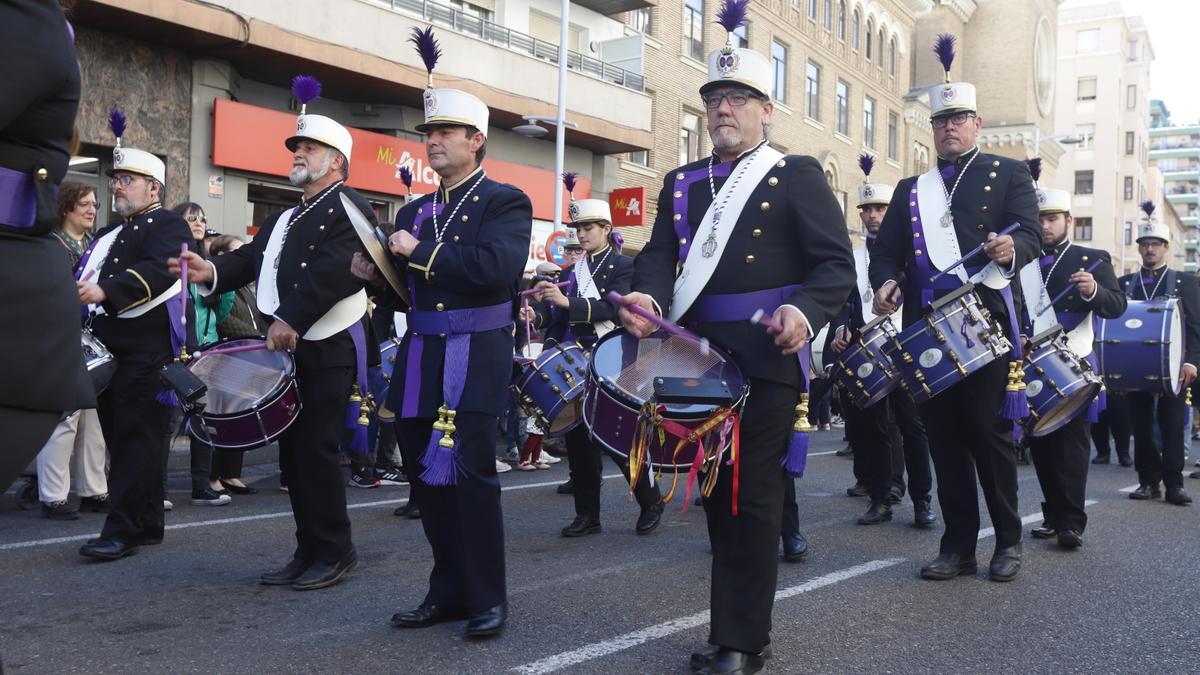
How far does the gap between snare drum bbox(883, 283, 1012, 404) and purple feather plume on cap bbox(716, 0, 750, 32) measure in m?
1.86

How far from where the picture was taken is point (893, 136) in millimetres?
42531

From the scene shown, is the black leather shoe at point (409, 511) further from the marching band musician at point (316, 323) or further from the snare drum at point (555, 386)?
the marching band musician at point (316, 323)

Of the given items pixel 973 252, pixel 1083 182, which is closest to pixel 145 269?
pixel 973 252

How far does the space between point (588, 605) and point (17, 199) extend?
341 cm

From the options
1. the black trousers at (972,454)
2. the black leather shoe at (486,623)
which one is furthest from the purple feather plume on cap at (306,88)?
the black trousers at (972,454)

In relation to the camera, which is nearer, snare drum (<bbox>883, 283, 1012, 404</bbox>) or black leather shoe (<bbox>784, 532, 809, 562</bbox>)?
snare drum (<bbox>883, 283, 1012, 404</bbox>)

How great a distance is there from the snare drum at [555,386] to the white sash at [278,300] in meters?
1.76

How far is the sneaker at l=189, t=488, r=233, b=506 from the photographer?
324 inches

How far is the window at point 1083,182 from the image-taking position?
259 ft

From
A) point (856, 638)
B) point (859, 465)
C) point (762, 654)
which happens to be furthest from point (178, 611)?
point (859, 465)

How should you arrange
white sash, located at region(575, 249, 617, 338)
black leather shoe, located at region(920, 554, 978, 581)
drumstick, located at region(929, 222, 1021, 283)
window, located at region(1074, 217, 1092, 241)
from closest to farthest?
drumstick, located at region(929, 222, 1021, 283) < black leather shoe, located at region(920, 554, 978, 581) < white sash, located at region(575, 249, 617, 338) < window, located at region(1074, 217, 1092, 241)

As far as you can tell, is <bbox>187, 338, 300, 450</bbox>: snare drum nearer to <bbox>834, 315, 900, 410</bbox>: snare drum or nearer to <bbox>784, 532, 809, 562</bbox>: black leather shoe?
<bbox>784, 532, 809, 562</bbox>: black leather shoe

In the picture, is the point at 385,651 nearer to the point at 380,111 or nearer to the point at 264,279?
the point at 264,279

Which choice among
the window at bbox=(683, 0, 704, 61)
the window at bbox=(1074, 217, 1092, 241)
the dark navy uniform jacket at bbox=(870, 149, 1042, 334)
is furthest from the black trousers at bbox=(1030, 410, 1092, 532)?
the window at bbox=(1074, 217, 1092, 241)
